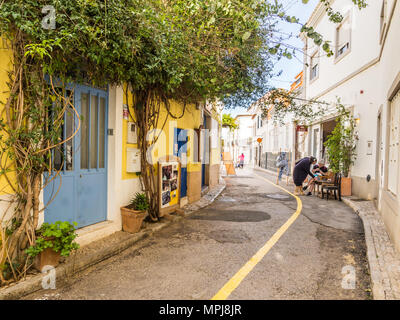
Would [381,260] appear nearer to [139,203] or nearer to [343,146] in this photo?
[139,203]

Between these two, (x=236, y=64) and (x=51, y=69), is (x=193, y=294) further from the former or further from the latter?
(x=236, y=64)

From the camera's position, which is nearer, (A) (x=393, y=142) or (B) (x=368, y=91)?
(A) (x=393, y=142)

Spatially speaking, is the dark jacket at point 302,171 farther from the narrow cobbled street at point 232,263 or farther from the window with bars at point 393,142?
the window with bars at point 393,142

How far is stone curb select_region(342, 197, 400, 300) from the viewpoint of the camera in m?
3.30

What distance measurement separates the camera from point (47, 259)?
3.64 m

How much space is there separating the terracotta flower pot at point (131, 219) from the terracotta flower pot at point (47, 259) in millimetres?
1760

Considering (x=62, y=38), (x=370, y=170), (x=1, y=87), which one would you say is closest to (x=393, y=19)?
(x=370, y=170)

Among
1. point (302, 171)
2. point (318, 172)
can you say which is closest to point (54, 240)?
point (302, 171)

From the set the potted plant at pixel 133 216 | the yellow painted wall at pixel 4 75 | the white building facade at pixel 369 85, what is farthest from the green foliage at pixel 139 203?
A: the white building facade at pixel 369 85

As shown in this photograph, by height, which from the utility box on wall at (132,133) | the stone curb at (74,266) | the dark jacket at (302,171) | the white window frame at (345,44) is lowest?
the stone curb at (74,266)

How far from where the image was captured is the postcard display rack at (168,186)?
6.51 m

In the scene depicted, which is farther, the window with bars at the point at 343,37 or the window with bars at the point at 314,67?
the window with bars at the point at 314,67

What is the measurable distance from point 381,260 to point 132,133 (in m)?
4.91

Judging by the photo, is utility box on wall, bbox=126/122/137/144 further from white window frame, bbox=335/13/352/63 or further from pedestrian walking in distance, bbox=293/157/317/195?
white window frame, bbox=335/13/352/63
